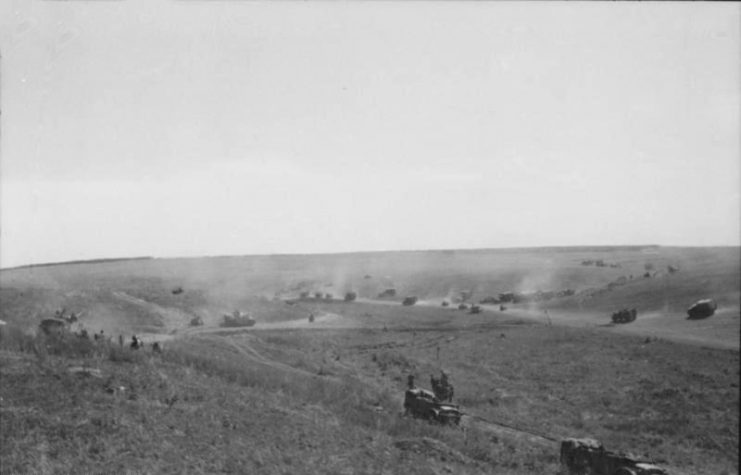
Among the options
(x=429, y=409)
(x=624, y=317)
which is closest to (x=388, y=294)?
(x=624, y=317)

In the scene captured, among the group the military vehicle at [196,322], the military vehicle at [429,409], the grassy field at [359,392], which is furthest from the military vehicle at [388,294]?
the military vehicle at [429,409]

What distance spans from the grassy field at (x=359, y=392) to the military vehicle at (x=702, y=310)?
1.03m

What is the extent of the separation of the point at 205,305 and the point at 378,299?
37.0m

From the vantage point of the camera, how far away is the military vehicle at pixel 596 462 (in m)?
15.2

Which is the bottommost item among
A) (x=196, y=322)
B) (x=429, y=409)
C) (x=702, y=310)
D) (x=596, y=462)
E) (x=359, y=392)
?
(x=196, y=322)

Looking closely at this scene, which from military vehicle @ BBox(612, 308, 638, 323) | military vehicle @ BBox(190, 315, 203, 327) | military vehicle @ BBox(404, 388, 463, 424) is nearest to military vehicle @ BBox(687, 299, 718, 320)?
military vehicle @ BBox(612, 308, 638, 323)

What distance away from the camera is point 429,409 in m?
22.6

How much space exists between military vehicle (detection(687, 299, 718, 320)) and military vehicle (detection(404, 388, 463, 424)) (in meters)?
33.2

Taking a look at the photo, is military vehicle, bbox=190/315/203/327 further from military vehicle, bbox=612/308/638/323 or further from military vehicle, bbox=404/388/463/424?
military vehicle, bbox=612/308/638/323

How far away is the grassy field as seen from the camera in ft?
51.2

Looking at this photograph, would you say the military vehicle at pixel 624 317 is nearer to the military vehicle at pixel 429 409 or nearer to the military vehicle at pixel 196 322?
the military vehicle at pixel 429 409

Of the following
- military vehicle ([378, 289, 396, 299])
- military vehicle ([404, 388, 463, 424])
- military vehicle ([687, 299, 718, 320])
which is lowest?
military vehicle ([378, 289, 396, 299])

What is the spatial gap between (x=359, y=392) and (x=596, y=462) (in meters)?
13.4

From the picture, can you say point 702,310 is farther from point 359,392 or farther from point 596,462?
point 596,462
